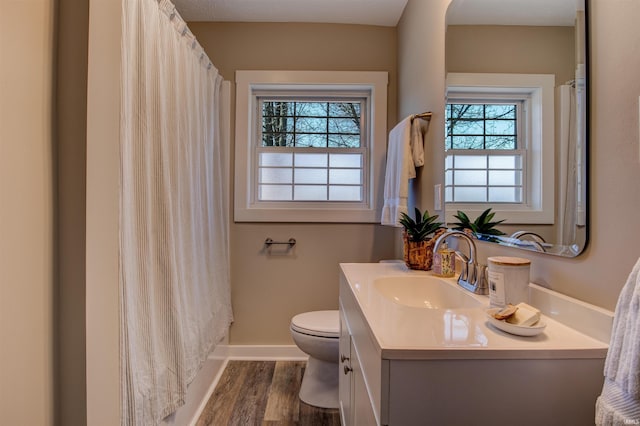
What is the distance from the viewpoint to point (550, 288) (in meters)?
0.87

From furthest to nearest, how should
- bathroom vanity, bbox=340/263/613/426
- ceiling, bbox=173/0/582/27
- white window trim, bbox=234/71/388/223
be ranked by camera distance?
white window trim, bbox=234/71/388/223
ceiling, bbox=173/0/582/27
bathroom vanity, bbox=340/263/613/426

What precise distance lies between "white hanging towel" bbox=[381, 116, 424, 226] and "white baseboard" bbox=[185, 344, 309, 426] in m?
1.24

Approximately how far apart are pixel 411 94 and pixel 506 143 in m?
1.02

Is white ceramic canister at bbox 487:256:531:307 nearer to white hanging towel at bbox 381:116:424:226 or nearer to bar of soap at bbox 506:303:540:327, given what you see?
bar of soap at bbox 506:303:540:327

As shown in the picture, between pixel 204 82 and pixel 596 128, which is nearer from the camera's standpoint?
pixel 596 128

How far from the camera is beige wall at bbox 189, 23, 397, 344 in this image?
7.48 feet

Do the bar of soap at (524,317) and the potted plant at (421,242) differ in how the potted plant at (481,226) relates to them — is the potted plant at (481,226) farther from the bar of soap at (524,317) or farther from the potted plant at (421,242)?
the bar of soap at (524,317)

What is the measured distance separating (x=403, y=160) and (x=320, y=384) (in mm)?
1349

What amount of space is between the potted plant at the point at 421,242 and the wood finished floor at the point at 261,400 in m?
0.94

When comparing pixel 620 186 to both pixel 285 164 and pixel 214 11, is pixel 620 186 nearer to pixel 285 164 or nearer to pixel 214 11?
pixel 285 164

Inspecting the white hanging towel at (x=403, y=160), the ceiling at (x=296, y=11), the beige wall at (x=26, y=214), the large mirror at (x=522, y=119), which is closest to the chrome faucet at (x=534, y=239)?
the large mirror at (x=522, y=119)

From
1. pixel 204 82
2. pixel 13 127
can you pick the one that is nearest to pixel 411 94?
pixel 204 82

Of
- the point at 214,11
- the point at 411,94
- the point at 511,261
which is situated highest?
the point at 214,11

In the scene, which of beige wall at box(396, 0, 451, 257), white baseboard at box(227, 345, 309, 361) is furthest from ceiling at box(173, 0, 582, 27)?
white baseboard at box(227, 345, 309, 361)
